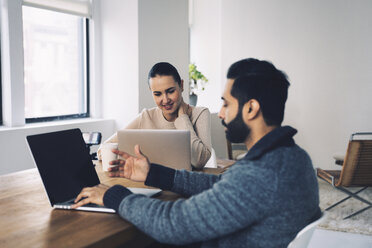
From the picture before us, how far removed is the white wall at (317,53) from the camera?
5.23 metres

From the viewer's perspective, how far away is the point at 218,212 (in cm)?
103

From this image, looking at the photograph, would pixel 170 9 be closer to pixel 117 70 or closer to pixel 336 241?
pixel 117 70

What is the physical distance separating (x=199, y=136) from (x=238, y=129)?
1251 millimetres

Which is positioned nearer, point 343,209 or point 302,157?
point 302,157

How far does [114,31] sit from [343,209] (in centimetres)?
296

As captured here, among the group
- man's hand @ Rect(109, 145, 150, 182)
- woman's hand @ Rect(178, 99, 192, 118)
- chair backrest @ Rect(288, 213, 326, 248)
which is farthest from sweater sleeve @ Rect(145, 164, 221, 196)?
woman's hand @ Rect(178, 99, 192, 118)

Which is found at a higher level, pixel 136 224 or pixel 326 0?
pixel 326 0

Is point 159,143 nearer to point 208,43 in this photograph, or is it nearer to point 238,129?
point 238,129

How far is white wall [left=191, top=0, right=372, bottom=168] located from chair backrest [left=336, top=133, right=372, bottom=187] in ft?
6.25

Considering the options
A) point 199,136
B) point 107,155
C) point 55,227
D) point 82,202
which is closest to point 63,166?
point 82,202

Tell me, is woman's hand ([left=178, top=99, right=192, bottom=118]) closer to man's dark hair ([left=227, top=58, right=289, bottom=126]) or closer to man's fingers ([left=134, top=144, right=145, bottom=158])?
man's fingers ([left=134, top=144, right=145, bottom=158])

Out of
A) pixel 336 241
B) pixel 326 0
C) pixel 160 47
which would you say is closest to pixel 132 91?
pixel 160 47

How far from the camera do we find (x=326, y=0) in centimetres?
532

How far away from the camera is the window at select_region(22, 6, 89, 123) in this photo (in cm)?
343
